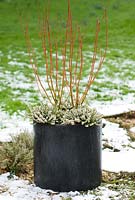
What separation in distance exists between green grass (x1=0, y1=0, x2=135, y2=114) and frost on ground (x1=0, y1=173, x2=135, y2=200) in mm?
1428

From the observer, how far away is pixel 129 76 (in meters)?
12.8

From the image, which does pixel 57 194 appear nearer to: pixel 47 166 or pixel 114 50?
pixel 47 166

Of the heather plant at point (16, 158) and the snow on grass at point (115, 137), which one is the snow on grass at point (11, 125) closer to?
the heather plant at point (16, 158)

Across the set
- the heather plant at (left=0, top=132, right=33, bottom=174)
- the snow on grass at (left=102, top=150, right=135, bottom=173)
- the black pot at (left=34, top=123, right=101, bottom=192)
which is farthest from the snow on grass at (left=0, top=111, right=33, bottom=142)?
the black pot at (left=34, top=123, right=101, bottom=192)

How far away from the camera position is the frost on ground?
499cm

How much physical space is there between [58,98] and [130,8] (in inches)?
770

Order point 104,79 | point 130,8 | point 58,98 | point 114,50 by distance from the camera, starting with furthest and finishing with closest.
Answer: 1. point 130,8
2. point 114,50
3. point 104,79
4. point 58,98

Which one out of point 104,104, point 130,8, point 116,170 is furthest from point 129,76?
point 130,8

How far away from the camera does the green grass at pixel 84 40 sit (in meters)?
10.5

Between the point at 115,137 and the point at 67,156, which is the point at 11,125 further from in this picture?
the point at 67,156

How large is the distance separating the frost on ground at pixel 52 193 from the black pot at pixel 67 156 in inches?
2.8

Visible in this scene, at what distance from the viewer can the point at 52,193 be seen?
16.7ft

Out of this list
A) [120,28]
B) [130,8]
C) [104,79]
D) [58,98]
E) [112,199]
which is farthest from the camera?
[130,8]

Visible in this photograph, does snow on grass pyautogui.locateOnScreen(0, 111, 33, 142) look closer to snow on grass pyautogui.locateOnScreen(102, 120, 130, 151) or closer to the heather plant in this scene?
the heather plant
